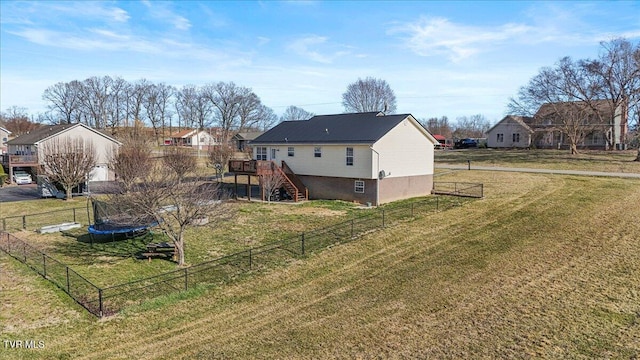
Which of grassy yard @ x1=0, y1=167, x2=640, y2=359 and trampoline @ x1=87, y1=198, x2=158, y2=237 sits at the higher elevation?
trampoline @ x1=87, y1=198, x2=158, y2=237

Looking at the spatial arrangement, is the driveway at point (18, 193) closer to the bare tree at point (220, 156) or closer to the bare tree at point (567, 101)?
the bare tree at point (220, 156)

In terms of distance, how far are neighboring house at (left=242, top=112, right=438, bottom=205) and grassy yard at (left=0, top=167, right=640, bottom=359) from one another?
942 cm

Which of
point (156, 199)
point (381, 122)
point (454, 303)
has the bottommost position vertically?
point (454, 303)

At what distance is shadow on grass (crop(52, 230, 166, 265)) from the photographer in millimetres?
18078

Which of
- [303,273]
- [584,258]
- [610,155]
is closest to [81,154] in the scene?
[303,273]

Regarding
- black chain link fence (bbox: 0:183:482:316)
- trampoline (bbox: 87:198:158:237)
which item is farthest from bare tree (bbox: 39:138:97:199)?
trampoline (bbox: 87:198:158:237)

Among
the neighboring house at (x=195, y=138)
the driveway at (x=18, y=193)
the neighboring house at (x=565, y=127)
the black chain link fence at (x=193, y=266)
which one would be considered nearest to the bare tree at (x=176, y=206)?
the black chain link fence at (x=193, y=266)

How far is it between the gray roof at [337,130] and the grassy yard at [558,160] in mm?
22019

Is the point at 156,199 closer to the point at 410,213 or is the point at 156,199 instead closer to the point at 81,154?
the point at 410,213

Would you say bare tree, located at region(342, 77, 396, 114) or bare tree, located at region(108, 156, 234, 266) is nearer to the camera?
bare tree, located at region(108, 156, 234, 266)

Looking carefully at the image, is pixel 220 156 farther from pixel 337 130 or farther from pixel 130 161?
pixel 337 130

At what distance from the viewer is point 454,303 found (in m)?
13.5

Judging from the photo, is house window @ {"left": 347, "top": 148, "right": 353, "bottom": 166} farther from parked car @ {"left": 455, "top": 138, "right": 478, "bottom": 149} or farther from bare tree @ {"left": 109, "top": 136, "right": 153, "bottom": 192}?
parked car @ {"left": 455, "top": 138, "right": 478, "bottom": 149}

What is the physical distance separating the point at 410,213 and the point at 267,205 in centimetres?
1058
